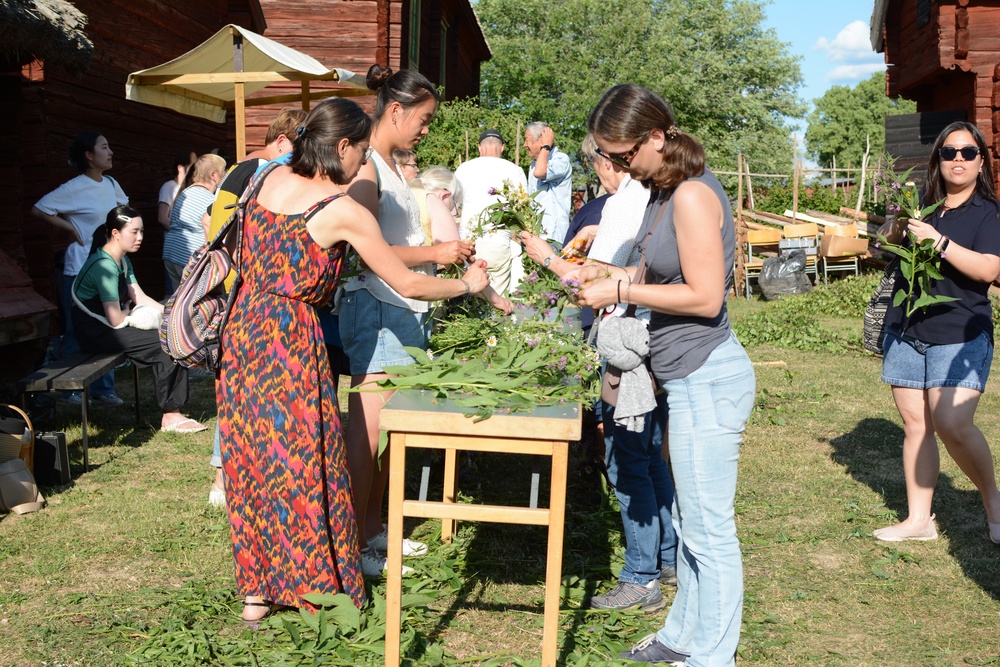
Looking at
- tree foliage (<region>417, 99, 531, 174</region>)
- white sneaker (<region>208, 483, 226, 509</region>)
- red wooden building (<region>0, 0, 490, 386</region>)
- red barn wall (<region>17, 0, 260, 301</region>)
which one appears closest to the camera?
white sneaker (<region>208, 483, 226, 509</region>)

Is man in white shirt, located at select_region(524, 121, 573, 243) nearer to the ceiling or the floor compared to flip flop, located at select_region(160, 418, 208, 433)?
nearer to the ceiling

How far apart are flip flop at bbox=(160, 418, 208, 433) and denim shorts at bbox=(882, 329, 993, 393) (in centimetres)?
464

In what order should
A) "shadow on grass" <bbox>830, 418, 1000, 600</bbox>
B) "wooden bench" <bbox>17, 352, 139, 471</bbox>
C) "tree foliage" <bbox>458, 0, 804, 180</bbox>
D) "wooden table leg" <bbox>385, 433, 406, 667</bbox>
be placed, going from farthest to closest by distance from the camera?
"tree foliage" <bbox>458, 0, 804, 180</bbox>, "wooden bench" <bbox>17, 352, 139, 471</bbox>, "shadow on grass" <bbox>830, 418, 1000, 600</bbox>, "wooden table leg" <bbox>385, 433, 406, 667</bbox>

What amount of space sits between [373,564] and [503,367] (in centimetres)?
136

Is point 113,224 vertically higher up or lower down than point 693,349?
higher up

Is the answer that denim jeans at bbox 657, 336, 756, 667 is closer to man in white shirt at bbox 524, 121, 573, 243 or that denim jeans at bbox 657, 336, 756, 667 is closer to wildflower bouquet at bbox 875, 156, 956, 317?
wildflower bouquet at bbox 875, 156, 956, 317

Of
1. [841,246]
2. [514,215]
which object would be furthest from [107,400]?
[841,246]

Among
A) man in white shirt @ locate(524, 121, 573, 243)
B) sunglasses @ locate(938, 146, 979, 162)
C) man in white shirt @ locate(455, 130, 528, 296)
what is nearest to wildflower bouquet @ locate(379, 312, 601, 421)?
man in white shirt @ locate(455, 130, 528, 296)

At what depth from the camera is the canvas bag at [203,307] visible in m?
3.62

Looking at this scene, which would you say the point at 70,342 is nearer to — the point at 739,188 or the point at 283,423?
the point at 283,423

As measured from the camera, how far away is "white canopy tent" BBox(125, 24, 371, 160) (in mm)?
7391

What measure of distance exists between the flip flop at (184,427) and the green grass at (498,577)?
0.12 metres

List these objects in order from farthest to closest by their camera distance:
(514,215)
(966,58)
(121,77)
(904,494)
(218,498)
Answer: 1. (966,58)
2. (121,77)
3. (904,494)
4. (218,498)
5. (514,215)

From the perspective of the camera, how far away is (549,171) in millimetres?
9375
